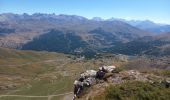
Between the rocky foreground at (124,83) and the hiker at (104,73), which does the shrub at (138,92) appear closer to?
the rocky foreground at (124,83)

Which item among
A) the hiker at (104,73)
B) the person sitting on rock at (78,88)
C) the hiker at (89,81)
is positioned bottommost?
the person sitting on rock at (78,88)

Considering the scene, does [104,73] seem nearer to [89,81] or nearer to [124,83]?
[89,81]

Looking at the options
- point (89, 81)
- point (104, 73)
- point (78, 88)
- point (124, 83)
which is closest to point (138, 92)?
point (124, 83)

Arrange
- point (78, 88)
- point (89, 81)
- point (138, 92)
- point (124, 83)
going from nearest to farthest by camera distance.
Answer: point (138, 92) → point (124, 83) → point (89, 81) → point (78, 88)

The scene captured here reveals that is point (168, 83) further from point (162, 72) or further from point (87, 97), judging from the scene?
point (87, 97)

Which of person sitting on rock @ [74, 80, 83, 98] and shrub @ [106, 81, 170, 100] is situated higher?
shrub @ [106, 81, 170, 100]

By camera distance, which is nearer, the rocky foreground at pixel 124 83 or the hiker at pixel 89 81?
the rocky foreground at pixel 124 83

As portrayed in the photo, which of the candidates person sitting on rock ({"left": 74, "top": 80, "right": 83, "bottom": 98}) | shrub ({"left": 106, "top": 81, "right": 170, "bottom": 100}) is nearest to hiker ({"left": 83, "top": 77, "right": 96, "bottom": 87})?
person sitting on rock ({"left": 74, "top": 80, "right": 83, "bottom": 98})

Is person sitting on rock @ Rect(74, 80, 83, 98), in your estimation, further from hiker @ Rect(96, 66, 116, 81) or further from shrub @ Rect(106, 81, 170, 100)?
shrub @ Rect(106, 81, 170, 100)

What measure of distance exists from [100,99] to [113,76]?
515 inches

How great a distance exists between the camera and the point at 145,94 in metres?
50.3

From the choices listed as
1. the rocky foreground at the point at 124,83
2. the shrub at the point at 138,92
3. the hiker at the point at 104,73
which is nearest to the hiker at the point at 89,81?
the rocky foreground at the point at 124,83

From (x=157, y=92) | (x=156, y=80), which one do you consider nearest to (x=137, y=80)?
(x=156, y=80)

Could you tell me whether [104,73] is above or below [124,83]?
above
